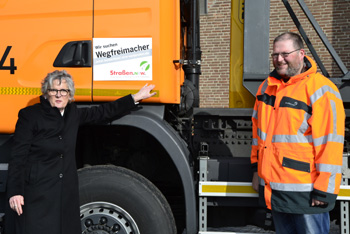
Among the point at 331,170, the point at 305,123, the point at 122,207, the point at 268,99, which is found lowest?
the point at 122,207

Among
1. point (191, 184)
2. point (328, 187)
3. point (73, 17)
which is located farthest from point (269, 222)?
point (73, 17)

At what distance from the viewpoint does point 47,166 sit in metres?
2.83

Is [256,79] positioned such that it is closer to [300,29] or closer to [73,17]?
[300,29]

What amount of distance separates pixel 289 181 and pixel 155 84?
1.25m

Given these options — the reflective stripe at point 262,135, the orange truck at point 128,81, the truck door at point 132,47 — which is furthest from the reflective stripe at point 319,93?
the truck door at point 132,47

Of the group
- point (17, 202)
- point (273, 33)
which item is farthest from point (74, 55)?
point (273, 33)

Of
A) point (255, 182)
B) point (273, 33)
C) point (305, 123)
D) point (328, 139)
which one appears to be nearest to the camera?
point (328, 139)

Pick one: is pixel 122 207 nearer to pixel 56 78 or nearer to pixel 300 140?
pixel 56 78

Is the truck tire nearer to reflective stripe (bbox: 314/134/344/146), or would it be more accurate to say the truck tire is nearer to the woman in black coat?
the woman in black coat

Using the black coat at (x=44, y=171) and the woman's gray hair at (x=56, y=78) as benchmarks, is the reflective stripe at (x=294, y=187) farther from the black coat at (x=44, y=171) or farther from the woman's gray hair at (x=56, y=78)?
the woman's gray hair at (x=56, y=78)

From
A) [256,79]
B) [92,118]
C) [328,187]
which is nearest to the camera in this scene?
[328,187]

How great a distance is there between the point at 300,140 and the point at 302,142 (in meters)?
0.02

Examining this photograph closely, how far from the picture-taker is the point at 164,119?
3.35m

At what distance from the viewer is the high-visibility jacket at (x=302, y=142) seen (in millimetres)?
2438
